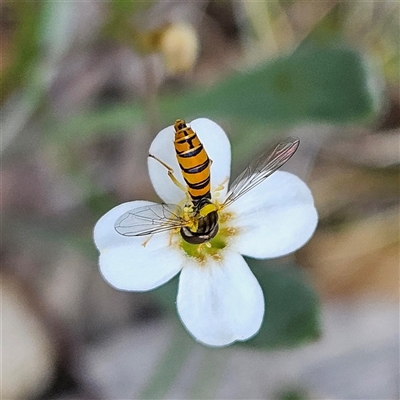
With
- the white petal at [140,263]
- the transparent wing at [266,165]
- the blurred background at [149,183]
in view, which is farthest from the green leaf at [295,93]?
the white petal at [140,263]

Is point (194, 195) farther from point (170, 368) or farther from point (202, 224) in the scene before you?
point (170, 368)

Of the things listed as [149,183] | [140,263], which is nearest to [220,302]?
[140,263]

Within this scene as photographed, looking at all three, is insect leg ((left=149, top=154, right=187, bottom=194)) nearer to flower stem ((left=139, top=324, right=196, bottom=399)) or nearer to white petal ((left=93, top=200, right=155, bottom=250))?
white petal ((left=93, top=200, right=155, bottom=250))

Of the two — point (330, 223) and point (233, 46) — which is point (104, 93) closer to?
point (233, 46)

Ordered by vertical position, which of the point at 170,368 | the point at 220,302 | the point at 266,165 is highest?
the point at 266,165

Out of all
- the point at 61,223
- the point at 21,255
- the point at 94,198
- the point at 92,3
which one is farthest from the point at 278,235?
the point at 92,3

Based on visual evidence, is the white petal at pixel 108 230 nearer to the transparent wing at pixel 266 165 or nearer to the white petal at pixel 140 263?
the white petal at pixel 140 263

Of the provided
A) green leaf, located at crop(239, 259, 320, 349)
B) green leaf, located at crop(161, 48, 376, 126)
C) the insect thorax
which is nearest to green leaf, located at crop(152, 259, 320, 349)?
green leaf, located at crop(239, 259, 320, 349)
